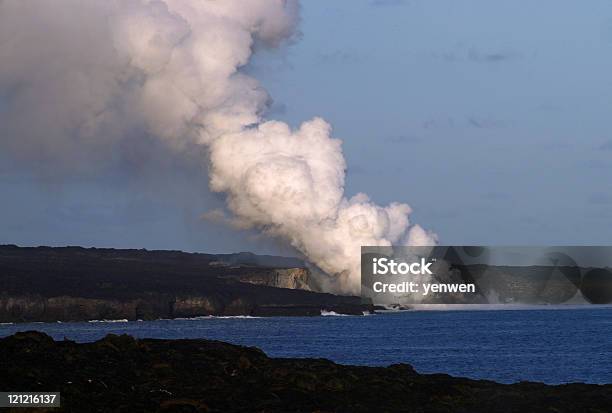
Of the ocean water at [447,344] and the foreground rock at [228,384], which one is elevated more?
the ocean water at [447,344]

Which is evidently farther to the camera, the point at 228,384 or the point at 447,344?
the point at 447,344

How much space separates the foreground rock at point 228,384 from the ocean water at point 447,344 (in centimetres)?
3167

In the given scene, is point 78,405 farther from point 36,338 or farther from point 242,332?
point 242,332

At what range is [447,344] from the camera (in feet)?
450

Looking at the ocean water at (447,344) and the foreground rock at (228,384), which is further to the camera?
the ocean water at (447,344)

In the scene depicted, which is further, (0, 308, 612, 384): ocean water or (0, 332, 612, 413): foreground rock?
(0, 308, 612, 384): ocean water

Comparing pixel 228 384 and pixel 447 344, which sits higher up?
pixel 447 344

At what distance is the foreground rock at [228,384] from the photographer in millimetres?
45906

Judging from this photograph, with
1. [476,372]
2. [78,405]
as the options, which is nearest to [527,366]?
[476,372]

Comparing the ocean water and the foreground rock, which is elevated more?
the ocean water

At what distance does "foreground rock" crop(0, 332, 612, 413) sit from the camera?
45.9 m

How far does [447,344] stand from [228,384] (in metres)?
88.4

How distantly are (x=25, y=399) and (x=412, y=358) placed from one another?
238ft

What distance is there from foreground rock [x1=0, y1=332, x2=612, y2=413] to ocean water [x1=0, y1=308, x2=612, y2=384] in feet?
104
